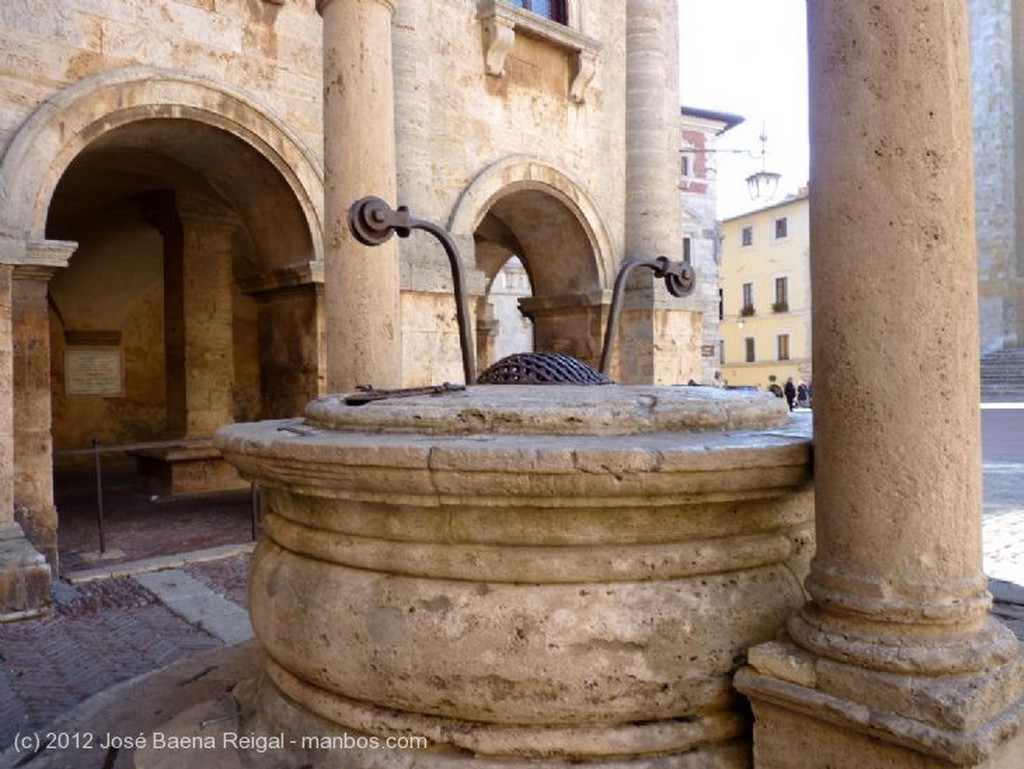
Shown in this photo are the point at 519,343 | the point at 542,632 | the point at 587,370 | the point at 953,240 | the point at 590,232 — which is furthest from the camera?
the point at 519,343

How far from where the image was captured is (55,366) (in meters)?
12.3

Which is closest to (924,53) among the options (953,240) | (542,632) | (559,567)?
(953,240)

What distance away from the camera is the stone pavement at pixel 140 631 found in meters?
2.69

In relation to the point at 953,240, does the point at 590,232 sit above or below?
above

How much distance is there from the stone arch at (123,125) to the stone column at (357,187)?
148 centimetres

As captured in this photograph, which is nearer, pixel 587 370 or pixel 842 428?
pixel 842 428

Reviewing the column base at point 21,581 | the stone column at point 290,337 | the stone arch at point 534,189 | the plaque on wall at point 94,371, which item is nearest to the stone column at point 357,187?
the stone column at point 290,337

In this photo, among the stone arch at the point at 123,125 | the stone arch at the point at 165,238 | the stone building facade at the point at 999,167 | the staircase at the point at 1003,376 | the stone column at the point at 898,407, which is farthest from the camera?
the stone building facade at the point at 999,167

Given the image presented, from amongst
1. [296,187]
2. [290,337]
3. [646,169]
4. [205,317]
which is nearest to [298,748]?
[296,187]

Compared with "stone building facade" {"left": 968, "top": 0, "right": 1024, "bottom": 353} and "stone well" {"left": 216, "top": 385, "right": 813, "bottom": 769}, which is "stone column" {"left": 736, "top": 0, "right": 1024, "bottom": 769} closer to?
"stone well" {"left": 216, "top": 385, "right": 813, "bottom": 769}

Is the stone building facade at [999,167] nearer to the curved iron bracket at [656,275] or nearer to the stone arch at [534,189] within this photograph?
the stone arch at [534,189]

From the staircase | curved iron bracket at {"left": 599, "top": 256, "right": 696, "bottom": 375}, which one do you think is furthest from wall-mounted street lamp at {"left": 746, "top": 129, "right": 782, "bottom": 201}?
curved iron bracket at {"left": 599, "top": 256, "right": 696, "bottom": 375}

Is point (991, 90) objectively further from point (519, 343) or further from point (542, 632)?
point (542, 632)

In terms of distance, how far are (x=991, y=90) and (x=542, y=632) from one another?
91.1 feet
